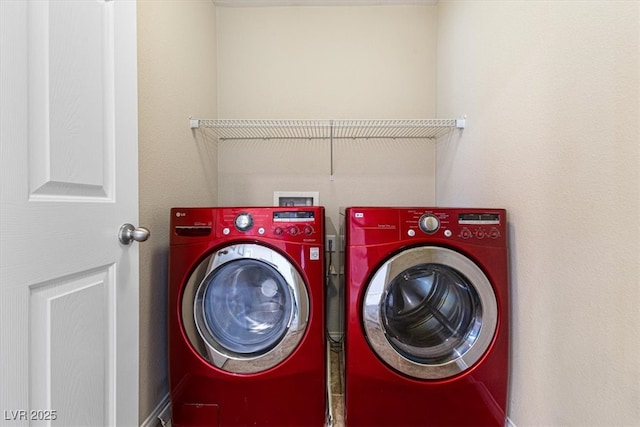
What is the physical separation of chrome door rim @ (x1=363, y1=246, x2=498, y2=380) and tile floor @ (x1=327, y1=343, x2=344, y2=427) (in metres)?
0.41

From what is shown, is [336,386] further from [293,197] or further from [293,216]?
[293,197]

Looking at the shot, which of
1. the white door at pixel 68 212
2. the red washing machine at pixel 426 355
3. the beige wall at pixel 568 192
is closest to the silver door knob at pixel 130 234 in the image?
the white door at pixel 68 212

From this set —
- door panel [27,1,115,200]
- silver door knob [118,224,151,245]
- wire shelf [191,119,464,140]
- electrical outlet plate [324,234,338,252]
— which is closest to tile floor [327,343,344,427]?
electrical outlet plate [324,234,338,252]

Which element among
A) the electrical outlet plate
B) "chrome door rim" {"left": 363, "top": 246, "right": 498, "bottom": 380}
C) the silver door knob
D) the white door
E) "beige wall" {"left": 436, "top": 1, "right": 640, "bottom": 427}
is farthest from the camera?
the electrical outlet plate

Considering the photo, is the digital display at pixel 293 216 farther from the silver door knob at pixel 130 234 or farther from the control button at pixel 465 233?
the control button at pixel 465 233

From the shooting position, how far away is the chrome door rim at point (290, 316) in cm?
120

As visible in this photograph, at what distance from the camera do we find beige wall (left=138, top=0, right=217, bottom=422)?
123 cm

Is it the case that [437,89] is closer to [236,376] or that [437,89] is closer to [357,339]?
[357,339]

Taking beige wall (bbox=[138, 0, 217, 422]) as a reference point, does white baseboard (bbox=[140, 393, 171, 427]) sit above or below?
below

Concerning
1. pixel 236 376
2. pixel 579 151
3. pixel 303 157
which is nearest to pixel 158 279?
pixel 236 376

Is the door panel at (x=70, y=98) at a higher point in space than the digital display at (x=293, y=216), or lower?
higher

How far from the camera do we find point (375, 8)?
2.00 m

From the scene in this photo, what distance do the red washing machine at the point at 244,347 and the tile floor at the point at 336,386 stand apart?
5.7 inches

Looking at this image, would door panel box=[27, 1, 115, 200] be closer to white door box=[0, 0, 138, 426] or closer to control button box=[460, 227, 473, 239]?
white door box=[0, 0, 138, 426]
